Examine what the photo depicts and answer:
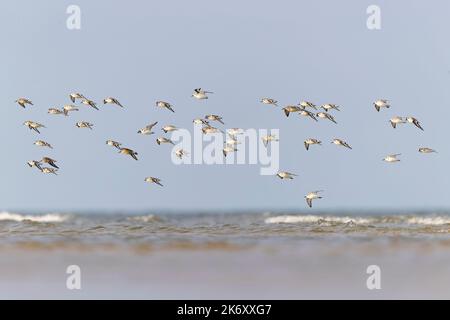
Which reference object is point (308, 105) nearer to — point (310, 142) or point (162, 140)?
point (310, 142)

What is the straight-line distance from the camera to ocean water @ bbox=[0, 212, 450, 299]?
22.0 meters

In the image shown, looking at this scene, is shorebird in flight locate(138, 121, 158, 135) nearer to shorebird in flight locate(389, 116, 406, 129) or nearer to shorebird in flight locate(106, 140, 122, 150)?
shorebird in flight locate(106, 140, 122, 150)

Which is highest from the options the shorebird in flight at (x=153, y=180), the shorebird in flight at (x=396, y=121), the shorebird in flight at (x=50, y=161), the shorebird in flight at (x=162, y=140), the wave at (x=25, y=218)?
the shorebird in flight at (x=396, y=121)

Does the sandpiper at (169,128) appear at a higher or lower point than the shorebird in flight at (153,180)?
higher

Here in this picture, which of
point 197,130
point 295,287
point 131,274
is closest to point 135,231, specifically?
point 197,130

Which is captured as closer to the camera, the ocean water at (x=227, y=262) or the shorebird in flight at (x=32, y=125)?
the ocean water at (x=227, y=262)

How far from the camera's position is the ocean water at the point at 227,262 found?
21984mm

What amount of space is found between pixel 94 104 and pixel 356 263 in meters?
12.1

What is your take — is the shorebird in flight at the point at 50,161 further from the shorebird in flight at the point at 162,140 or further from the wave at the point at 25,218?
the wave at the point at 25,218

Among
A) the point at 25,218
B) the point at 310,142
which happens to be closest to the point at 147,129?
the point at 310,142

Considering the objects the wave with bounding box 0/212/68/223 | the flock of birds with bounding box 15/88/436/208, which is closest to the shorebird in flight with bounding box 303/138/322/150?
the flock of birds with bounding box 15/88/436/208

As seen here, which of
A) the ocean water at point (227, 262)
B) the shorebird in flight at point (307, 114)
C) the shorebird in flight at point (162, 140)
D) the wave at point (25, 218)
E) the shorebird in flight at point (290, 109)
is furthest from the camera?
the wave at point (25, 218)

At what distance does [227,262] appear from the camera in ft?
85.2

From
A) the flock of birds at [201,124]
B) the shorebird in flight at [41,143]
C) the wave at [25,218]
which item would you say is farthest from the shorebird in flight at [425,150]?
the wave at [25,218]
